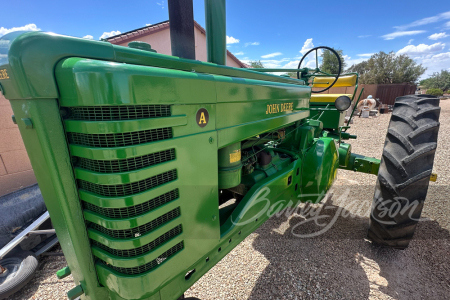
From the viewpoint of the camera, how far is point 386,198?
2.28m

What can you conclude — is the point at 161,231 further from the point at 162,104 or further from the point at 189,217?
the point at 162,104

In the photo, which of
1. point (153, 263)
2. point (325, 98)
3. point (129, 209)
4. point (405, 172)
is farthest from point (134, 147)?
point (325, 98)

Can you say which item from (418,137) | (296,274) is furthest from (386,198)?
(296,274)

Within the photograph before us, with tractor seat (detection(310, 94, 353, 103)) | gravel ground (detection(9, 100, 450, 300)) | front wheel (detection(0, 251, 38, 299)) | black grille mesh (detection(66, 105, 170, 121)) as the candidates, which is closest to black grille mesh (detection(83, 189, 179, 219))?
black grille mesh (detection(66, 105, 170, 121))

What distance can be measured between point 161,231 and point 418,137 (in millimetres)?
2421

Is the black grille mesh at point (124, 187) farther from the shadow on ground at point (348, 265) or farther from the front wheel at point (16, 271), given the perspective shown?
the front wheel at point (16, 271)

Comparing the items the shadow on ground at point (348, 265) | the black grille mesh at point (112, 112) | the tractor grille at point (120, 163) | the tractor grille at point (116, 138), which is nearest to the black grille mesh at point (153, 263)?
the tractor grille at point (120, 163)

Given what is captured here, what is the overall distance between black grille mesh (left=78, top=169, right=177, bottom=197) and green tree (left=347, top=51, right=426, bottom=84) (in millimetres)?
34182

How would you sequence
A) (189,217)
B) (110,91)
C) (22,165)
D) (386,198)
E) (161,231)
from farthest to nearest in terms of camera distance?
1. (22,165)
2. (386,198)
3. (189,217)
4. (161,231)
5. (110,91)

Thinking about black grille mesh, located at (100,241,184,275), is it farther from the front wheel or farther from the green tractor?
the front wheel

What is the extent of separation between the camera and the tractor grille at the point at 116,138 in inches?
35.7

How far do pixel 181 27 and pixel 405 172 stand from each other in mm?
2209

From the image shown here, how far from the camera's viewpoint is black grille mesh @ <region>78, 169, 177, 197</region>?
0.97 m

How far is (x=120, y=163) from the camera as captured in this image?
36.8 inches
